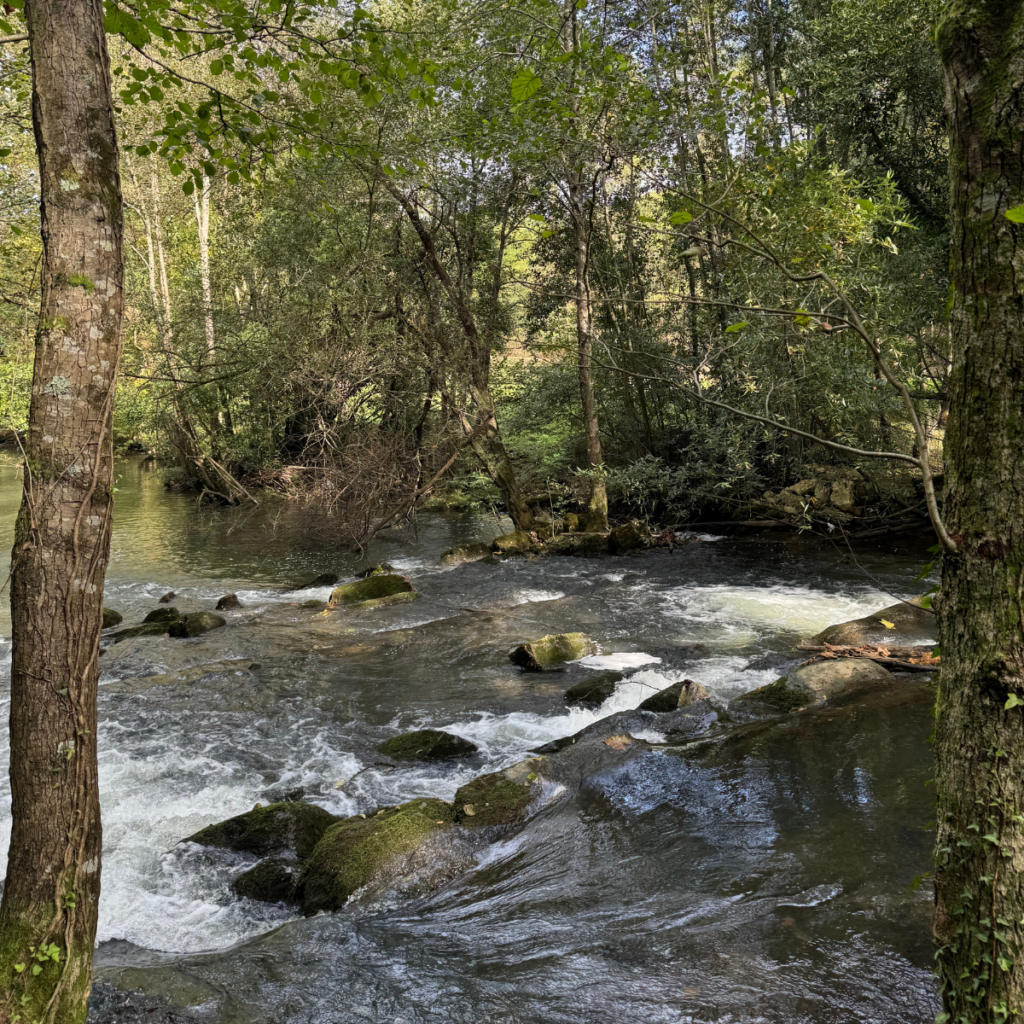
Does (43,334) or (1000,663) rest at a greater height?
(43,334)

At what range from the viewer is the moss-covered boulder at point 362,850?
15.1 ft

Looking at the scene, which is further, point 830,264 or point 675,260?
point 675,260

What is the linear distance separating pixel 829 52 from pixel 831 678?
47.0ft

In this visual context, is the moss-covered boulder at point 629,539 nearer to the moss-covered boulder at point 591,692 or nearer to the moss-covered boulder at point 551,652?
the moss-covered boulder at point 551,652

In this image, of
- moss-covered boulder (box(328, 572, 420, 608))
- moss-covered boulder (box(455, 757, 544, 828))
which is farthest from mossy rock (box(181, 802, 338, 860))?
moss-covered boulder (box(328, 572, 420, 608))

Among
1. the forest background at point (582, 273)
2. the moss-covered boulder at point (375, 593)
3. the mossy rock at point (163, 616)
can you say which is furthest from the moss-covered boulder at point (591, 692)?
the mossy rock at point (163, 616)

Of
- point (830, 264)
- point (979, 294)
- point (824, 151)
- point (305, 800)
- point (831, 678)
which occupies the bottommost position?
point (305, 800)

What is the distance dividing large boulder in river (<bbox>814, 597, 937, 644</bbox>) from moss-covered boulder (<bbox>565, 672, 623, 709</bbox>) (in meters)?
2.82

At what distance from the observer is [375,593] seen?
40.9ft

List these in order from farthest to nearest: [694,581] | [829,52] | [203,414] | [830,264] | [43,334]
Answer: [203,414] → [829,52] → [694,581] → [830,264] → [43,334]

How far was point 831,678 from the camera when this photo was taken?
6887mm

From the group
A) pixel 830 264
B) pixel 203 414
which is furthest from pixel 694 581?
pixel 203 414

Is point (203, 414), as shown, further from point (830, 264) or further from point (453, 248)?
point (830, 264)

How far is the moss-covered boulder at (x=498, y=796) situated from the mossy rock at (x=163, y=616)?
287 inches
